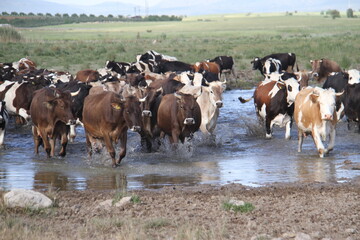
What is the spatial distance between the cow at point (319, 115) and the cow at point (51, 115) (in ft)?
14.0

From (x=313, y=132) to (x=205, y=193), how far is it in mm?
4132

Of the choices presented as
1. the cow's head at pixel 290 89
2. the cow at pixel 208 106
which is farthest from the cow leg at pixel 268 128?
the cow at pixel 208 106

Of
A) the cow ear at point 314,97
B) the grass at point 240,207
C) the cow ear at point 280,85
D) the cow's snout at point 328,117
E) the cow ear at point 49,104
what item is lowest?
the grass at point 240,207

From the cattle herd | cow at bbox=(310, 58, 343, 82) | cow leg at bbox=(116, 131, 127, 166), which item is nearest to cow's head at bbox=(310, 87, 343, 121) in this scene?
the cattle herd

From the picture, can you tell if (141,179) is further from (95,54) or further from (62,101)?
(95,54)

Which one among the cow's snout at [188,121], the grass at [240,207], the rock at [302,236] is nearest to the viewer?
the rock at [302,236]

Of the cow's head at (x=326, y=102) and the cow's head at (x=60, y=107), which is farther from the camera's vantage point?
the cow's head at (x=60, y=107)

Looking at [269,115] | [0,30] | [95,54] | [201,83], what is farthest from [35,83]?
[0,30]

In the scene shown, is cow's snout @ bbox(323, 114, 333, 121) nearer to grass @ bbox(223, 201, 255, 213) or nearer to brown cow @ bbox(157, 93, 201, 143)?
brown cow @ bbox(157, 93, 201, 143)

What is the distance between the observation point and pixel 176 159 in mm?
13273

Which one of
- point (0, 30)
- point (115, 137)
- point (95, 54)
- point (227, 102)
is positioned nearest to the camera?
point (115, 137)

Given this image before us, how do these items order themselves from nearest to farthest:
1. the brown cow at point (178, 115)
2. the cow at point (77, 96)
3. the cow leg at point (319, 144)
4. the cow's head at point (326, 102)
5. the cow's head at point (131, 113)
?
the cow's head at point (131, 113) < the cow's head at point (326, 102) < the cow leg at point (319, 144) < the brown cow at point (178, 115) < the cow at point (77, 96)

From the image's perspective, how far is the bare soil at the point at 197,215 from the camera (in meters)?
7.05

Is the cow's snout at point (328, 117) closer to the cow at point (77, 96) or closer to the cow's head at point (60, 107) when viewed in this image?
the cow's head at point (60, 107)
